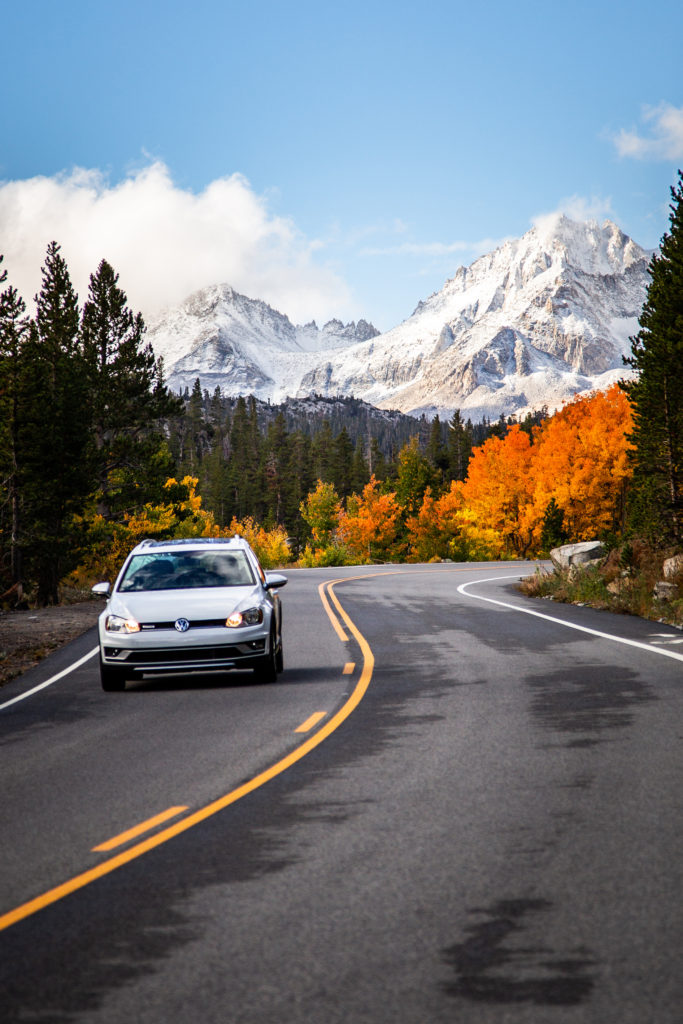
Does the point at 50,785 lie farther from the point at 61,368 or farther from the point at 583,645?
the point at 61,368

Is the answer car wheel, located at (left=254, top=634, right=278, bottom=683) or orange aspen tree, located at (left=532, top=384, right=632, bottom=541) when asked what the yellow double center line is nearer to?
car wheel, located at (left=254, top=634, right=278, bottom=683)

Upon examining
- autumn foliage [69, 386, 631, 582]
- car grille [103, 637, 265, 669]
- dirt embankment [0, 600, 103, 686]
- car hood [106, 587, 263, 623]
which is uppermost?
autumn foliage [69, 386, 631, 582]

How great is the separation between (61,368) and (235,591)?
113 feet

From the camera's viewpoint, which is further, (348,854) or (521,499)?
(521,499)

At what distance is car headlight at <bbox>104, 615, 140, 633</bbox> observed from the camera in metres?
11.3

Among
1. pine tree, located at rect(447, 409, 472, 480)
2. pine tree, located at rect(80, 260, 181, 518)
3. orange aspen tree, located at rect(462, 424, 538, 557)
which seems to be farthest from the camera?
pine tree, located at rect(447, 409, 472, 480)

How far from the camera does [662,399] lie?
26.1m

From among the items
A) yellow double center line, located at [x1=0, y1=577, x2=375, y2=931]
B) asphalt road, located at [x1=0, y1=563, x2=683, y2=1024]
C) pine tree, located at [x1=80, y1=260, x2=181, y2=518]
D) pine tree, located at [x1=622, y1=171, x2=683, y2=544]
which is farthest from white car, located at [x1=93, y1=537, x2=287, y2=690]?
pine tree, located at [x1=80, y1=260, x2=181, y2=518]

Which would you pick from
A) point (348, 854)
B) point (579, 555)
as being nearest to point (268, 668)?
point (348, 854)

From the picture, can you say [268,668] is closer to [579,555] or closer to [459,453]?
[579,555]

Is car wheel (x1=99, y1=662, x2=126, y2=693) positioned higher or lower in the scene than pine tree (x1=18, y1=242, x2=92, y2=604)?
lower

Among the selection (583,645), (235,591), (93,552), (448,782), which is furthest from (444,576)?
(448,782)

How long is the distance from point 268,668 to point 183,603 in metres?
1.29

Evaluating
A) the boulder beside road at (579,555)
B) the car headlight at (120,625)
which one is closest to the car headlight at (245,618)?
the car headlight at (120,625)
